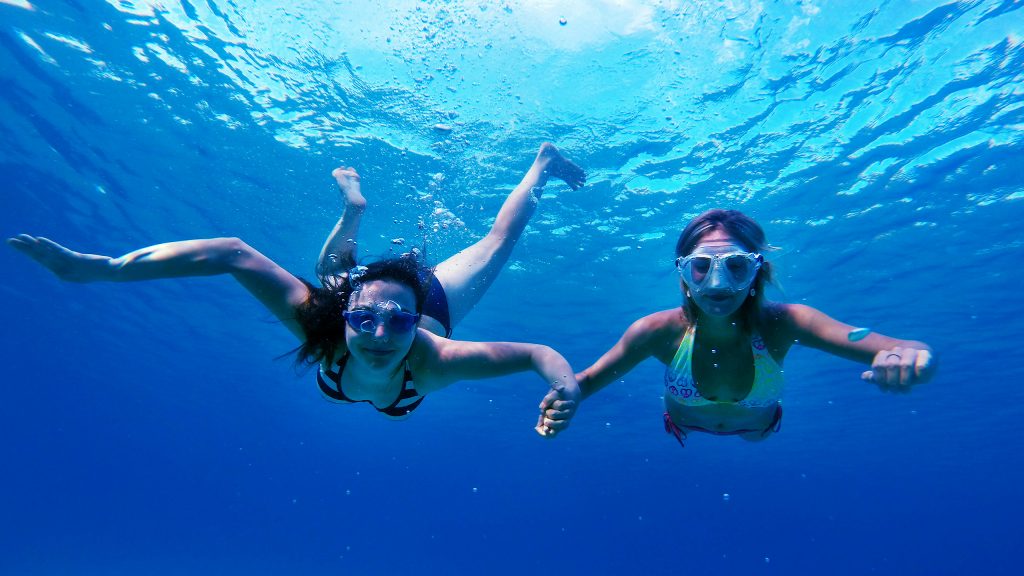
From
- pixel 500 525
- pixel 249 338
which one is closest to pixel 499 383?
pixel 249 338

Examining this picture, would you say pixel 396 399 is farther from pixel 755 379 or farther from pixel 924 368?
pixel 924 368

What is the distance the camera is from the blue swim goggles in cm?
505

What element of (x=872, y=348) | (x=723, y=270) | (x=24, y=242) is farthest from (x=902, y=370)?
(x=24, y=242)

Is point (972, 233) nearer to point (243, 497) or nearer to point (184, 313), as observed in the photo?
point (184, 313)

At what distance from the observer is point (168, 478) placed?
108 m

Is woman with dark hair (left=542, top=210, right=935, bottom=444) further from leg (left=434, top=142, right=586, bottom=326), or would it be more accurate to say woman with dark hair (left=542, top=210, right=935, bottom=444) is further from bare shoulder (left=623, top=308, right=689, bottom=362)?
leg (left=434, top=142, right=586, bottom=326)

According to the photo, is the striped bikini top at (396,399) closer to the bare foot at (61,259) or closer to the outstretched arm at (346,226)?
the outstretched arm at (346,226)

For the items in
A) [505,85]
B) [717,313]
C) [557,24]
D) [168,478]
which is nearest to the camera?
[717,313]

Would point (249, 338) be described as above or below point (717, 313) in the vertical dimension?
above

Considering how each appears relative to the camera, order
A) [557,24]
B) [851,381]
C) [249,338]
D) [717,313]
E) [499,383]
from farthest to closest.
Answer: [499,383]
[249,338]
[851,381]
[557,24]
[717,313]

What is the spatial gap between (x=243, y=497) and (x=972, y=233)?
501ft

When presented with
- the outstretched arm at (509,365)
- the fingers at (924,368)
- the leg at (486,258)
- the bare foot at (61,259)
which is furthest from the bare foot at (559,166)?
the fingers at (924,368)

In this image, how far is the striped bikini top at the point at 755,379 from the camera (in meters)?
5.00

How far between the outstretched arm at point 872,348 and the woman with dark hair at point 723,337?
0.04 ft
